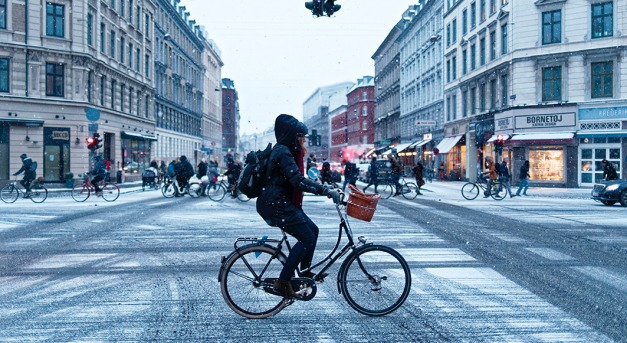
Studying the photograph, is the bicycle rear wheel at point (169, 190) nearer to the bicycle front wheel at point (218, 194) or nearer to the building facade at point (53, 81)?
the bicycle front wheel at point (218, 194)

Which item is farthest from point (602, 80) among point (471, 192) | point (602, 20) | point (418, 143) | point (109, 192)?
point (109, 192)

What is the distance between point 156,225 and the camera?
516 inches

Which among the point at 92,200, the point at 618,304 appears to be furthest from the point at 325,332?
the point at 92,200

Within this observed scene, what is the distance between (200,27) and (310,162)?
53982mm

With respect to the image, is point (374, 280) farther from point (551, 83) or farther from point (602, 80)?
point (551, 83)

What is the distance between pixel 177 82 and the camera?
61.4 meters

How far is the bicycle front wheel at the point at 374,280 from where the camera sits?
522cm

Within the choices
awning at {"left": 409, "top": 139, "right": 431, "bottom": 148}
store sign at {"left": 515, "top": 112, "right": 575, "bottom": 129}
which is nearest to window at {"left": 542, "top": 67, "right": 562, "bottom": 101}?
store sign at {"left": 515, "top": 112, "right": 575, "bottom": 129}

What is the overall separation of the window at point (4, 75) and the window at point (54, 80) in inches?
78.0

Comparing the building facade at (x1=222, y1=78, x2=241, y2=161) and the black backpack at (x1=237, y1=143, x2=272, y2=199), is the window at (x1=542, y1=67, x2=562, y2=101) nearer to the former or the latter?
the black backpack at (x1=237, y1=143, x2=272, y2=199)

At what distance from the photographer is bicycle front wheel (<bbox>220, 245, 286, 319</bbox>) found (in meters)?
5.22

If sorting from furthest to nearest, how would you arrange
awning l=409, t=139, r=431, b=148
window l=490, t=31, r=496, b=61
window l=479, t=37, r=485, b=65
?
awning l=409, t=139, r=431, b=148 → window l=479, t=37, r=485, b=65 → window l=490, t=31, r=496, b=61

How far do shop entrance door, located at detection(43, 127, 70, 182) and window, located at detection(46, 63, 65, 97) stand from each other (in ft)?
6.73

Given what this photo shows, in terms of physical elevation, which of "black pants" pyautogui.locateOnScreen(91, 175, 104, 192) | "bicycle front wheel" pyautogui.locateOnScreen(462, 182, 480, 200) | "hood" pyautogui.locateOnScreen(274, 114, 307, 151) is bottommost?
"bicycle front wheel" pyautogui.locateOnScreen(462, 182, 480, 200)
